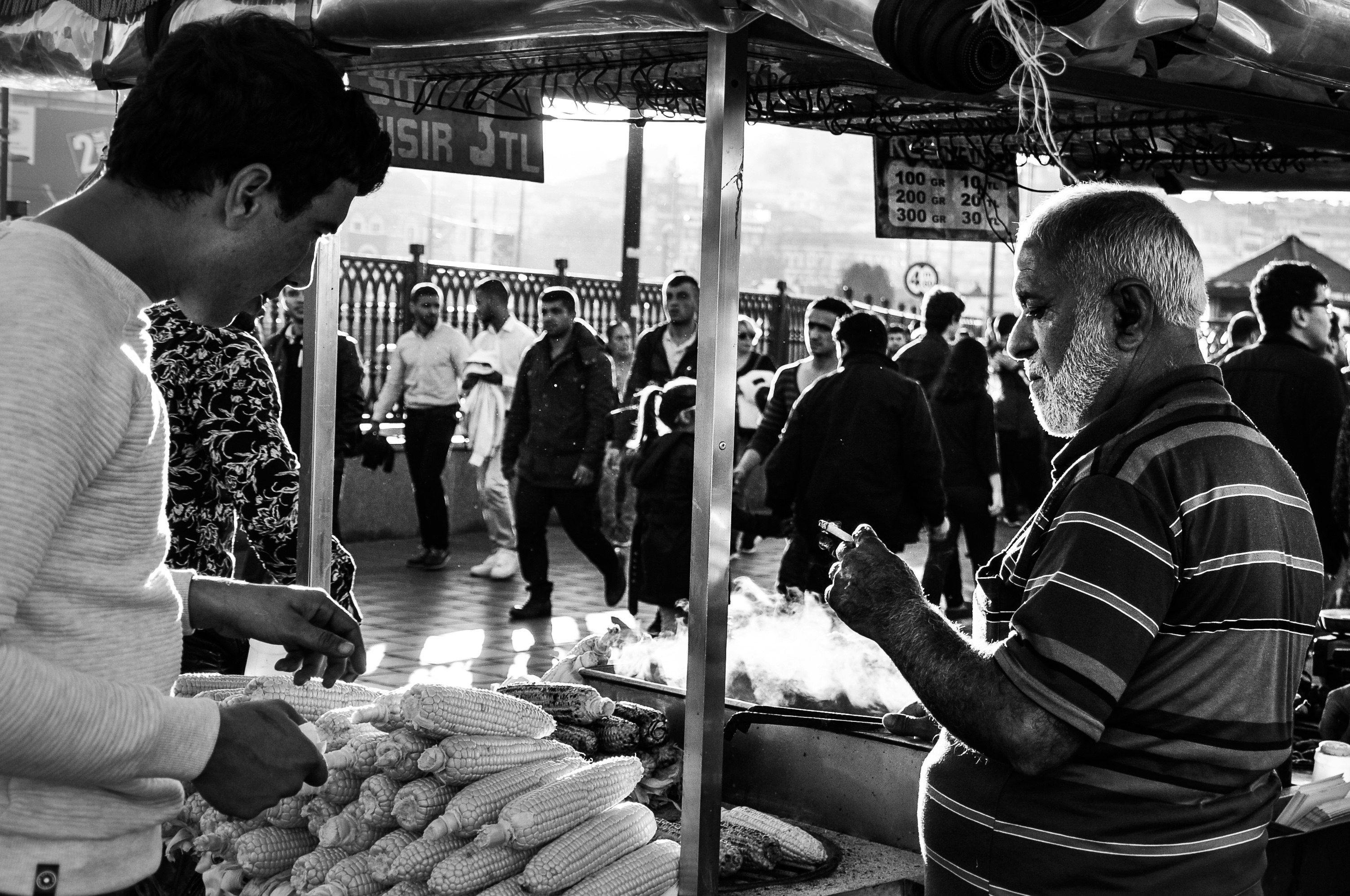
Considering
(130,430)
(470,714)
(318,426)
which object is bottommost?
(470,714)

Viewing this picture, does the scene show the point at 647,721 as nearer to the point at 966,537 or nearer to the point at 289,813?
the point at 289,813

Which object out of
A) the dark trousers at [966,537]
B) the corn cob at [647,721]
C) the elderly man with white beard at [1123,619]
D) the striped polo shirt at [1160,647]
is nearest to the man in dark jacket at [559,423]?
the dark trousers at [966,537]

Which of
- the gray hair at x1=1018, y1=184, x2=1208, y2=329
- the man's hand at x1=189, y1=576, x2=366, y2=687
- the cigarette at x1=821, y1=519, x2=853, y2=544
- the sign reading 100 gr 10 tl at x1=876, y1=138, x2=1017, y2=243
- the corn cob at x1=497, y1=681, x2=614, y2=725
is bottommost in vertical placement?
the corn cob at x1=497, y1=681, x2=614, y2=725

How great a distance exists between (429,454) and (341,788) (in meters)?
8.44

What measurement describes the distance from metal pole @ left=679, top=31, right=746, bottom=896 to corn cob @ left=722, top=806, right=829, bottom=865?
1.17 feet

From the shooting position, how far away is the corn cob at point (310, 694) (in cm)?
330

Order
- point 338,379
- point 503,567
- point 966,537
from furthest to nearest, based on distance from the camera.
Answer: point 503,567
point 966,537
point 338,379

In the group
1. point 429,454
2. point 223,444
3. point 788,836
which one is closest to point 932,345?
point 429,454

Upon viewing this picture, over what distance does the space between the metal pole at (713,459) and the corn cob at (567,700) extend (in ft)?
2.26

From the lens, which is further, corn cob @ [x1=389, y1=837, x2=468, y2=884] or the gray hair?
corn cob @ [x1=389, y1=837, x2=468, y2=884]

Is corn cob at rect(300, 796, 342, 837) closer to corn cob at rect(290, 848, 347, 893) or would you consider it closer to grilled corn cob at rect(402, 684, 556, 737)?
corn cob at rect(290, 848, 347, 893)

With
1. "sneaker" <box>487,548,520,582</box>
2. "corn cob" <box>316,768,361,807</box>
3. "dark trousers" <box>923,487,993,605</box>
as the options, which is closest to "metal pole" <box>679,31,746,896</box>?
"corn cob" <box>316,768,361,807</box>

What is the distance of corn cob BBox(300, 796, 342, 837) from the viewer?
3.11m

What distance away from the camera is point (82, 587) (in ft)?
5.41
